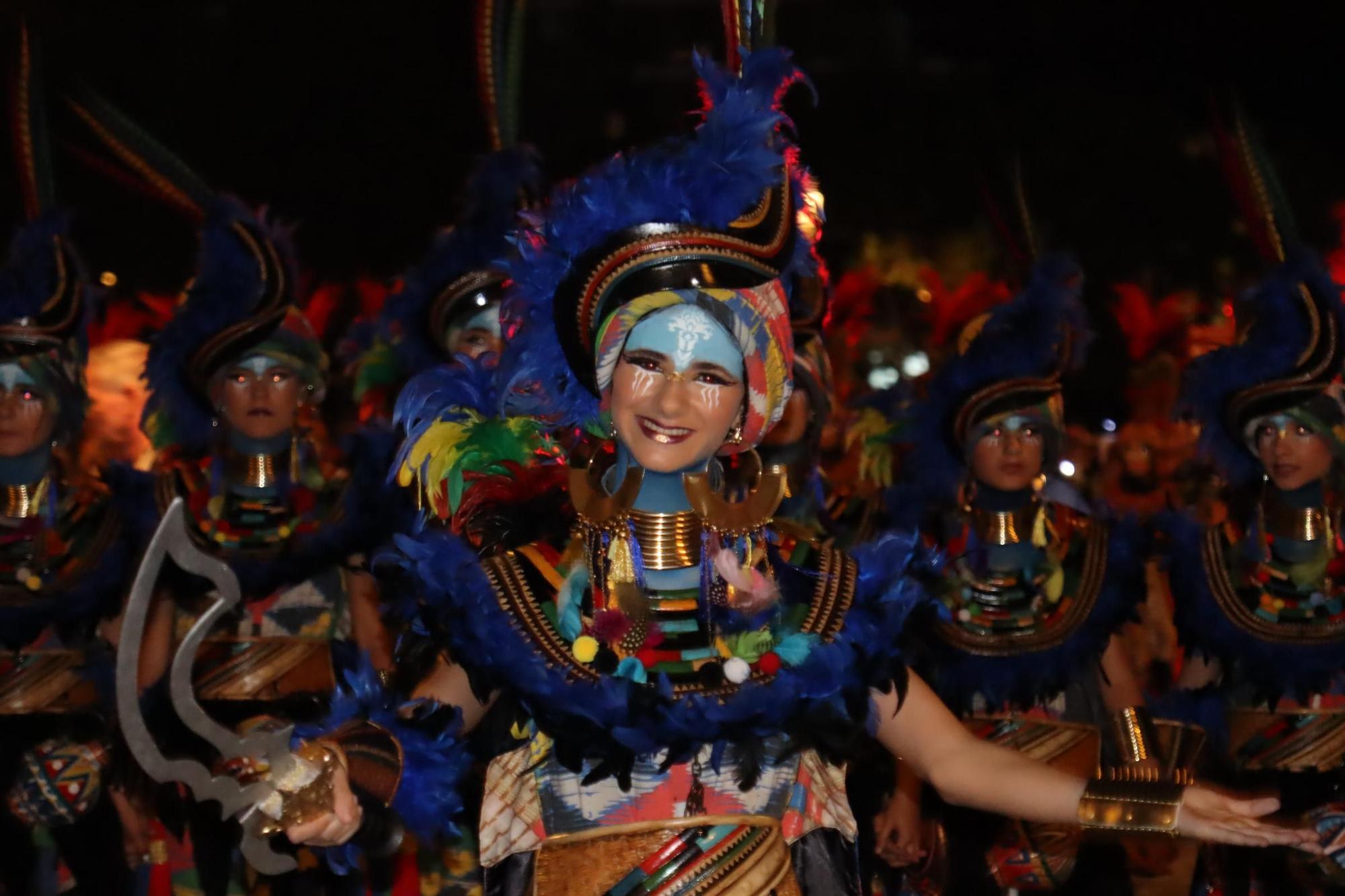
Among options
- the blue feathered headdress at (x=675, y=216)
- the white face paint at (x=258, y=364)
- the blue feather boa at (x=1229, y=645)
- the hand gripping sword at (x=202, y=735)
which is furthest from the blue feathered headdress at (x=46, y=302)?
the hand gripping sword at (x=202, y=735)

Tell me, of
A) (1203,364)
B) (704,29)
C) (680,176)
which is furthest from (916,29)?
(680,176)

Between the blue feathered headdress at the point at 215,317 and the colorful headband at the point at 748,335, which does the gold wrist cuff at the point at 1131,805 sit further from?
the blue feathered headdress at the point at 215,317

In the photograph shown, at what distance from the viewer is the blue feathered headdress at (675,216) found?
3.84 meters

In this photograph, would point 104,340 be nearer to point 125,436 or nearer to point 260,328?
point 125,436

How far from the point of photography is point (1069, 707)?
724 centimetres

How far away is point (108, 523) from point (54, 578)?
318 mm

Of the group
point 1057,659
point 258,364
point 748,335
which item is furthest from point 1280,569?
point 258,364

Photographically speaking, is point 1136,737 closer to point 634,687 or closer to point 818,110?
point 634,687

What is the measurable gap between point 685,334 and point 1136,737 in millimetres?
2666

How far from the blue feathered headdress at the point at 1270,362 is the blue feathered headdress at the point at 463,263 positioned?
297 cm

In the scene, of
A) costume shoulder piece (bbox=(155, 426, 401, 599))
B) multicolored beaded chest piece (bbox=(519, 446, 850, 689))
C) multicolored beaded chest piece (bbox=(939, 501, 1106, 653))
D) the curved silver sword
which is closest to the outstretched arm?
multicolored beaded chest piece (bbox=(519, 446, 850, 689))

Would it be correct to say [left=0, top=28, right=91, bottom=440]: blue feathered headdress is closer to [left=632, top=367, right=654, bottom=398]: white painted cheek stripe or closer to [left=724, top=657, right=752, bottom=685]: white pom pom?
[left=632, top=367, right=654, bottom=398]: white painted cheek stripe

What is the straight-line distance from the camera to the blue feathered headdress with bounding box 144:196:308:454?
25.2 ft

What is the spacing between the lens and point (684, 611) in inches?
156
